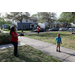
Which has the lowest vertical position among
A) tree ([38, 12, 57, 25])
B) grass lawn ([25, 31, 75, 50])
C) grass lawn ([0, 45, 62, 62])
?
grass lawn ([0, 45, 62, 62])

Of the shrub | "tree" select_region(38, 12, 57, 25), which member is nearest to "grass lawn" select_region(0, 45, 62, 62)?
the shrub

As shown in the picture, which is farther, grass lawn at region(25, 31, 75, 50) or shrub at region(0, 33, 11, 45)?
shrub at region(0, 33, 11, 45)

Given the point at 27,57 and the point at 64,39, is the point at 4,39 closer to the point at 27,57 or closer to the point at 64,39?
the point at 27,57

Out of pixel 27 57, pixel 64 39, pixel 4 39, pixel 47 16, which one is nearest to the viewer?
pixel 27 57

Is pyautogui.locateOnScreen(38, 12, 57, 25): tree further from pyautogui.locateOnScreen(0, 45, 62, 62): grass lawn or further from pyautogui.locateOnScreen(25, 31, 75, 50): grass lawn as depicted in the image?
pyautogui.locateOnScreen(0, 45, 62, 62): grass lawn

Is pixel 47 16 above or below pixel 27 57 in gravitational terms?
above

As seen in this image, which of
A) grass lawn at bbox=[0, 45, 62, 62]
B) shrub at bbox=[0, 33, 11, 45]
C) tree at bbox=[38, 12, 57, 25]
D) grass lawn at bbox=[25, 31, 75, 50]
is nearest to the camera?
grass lawn at bbox=[0, 45, 62, 62]

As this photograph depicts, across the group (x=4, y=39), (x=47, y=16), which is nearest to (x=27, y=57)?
(x=4, y=39)

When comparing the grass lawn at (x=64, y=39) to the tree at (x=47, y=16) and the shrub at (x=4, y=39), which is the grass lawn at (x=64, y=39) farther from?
the tree at (x=47, y=16)

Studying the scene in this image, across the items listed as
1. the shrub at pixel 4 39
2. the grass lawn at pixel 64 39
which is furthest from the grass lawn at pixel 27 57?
the grass lawn at pixel 64 39
